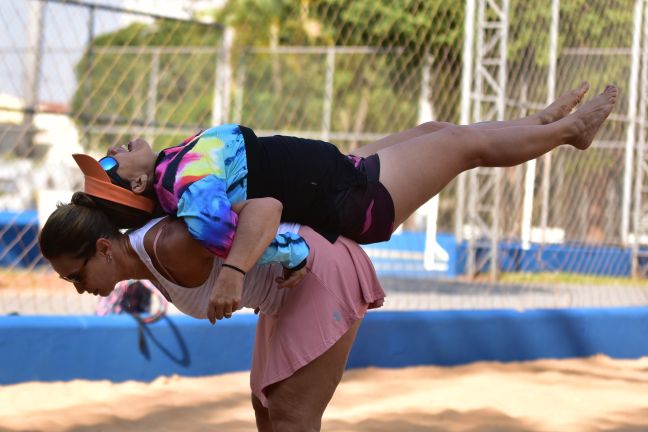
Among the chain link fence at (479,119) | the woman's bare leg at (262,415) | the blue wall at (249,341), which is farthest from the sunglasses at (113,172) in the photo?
the chain link fence at (479,119)

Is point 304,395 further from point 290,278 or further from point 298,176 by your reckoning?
point 298,176

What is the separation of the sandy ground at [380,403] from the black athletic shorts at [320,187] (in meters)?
2.23

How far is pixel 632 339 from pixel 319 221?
5.45m

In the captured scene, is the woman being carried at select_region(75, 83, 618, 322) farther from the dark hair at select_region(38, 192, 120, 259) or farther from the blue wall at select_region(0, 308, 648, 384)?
the blue wall at select_region(0, 308, 648, 384)

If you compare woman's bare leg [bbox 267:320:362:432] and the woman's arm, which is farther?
woman's bare leg [bbox 267:320:362:432]

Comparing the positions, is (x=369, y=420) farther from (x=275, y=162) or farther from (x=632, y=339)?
(x=632, y=339)

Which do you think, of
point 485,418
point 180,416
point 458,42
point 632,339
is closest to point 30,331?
point 180,416

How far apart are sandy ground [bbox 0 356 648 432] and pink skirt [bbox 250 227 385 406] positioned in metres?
2.12

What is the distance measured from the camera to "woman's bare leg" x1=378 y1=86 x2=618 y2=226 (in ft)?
11.0

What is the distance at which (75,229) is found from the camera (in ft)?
9.91

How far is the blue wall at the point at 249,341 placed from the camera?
591cm

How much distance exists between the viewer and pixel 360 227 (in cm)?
331

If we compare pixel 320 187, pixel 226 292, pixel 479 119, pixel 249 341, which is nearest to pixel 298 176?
pixel 320 187

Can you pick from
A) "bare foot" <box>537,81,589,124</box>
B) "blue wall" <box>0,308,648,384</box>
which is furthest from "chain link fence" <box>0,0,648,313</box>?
"bare foot" <box>537,81,589,124</box>
